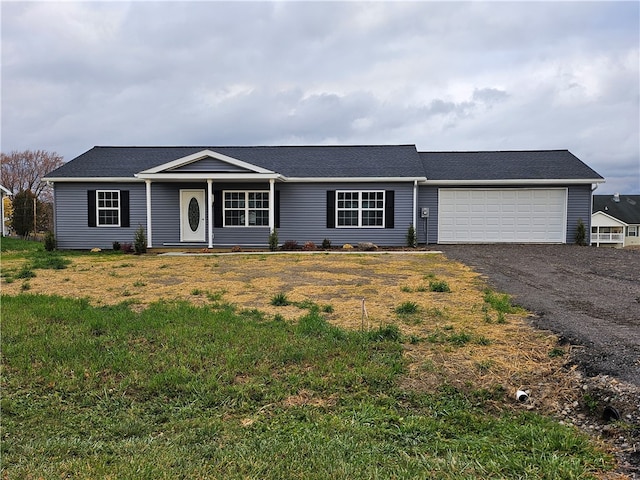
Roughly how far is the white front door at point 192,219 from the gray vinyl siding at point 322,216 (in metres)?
2.94

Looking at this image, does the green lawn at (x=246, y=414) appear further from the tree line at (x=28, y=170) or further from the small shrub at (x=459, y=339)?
the tree line at (x=28, y=170)

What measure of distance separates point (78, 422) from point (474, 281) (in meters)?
6.96

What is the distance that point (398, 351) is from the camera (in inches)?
163

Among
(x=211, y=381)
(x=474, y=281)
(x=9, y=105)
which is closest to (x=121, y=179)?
(x=9, y=105)

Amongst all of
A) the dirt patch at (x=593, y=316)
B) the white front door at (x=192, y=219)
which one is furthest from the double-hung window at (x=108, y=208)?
the dirt patch at (x=593, y=316)

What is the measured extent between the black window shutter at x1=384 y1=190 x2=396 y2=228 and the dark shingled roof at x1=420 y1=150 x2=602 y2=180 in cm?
169

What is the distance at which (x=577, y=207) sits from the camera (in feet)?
52.4

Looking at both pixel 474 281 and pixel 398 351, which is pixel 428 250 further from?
pixel 398 351

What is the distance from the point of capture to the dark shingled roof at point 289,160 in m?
16.1

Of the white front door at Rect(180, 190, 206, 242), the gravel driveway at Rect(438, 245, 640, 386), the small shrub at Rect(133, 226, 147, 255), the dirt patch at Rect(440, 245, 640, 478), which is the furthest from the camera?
the white front door at Rect(180, 190, 206, 242)

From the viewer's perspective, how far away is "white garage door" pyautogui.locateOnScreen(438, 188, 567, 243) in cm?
1606

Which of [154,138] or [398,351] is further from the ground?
[154,138]

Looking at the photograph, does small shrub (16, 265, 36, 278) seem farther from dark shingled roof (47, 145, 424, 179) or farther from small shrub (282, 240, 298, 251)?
small shrub (282, 240, 298, 251)

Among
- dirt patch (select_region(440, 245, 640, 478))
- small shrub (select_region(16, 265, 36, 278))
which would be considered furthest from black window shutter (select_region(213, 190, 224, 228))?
dirt patch (select_region(440, 245, 640, 478))
